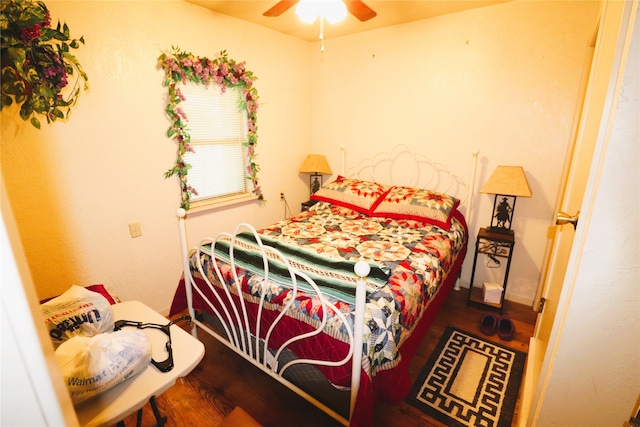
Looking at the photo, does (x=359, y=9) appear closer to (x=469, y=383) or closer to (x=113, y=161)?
(x=113, y=161)

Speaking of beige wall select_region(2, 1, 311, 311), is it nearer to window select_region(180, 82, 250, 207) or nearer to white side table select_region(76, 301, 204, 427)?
window select_region(180, 82, 250, 207)

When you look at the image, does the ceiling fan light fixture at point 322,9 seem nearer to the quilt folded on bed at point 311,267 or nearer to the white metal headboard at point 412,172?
the quilt folded on bed at point 311,267

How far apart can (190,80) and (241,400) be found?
2287 mm

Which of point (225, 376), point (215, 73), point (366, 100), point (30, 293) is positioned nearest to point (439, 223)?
point (366, 100)

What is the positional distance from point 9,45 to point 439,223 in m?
2.65

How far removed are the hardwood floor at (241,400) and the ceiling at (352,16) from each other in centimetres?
256

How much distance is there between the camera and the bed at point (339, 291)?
4.38ft

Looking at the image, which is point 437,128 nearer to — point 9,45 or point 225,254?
point 225,254

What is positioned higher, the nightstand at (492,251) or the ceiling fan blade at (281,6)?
the ceiling fan blade at (281,6)

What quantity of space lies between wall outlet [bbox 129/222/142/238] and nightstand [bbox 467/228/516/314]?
2.66 metres

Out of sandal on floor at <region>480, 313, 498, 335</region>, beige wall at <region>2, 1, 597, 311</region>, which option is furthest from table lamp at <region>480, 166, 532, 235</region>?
sandal on floor at <region>480, 313, 498, 335</region>

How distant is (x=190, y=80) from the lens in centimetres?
238

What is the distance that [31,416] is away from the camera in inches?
14.8

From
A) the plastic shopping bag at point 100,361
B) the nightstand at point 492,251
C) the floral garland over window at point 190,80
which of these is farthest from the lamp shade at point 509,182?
the plastic shopping bag at point 100,361
